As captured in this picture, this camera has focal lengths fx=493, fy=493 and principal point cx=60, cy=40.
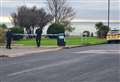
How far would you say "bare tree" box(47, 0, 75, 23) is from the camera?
297 feet

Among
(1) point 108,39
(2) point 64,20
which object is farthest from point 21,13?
(1) point 108,39

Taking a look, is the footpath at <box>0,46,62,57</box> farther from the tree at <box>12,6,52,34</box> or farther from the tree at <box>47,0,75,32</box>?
the tree at <box>47,0,75,32</box>

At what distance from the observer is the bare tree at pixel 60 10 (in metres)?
90.6

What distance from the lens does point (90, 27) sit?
278 feet

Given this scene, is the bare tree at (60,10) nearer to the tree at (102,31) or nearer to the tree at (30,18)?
the tree at (30,18)

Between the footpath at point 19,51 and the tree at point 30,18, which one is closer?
the footpath at point 19,51

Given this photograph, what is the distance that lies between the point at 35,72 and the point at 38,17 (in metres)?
64.0

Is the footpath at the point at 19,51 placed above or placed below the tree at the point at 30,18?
below

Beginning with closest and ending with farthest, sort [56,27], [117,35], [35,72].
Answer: [35,72], [117,35], [56,27]

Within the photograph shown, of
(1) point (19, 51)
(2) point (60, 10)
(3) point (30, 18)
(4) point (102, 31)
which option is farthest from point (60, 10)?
(1) point (19, 51)

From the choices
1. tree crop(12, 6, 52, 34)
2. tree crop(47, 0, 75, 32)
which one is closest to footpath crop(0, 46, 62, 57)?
tree crop(12, 6, 52, 34)

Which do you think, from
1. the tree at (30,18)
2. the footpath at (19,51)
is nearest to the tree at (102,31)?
the tree at (30,18)

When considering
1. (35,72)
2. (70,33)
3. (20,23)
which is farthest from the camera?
(70,33)

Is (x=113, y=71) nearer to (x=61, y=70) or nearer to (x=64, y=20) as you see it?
(x=61, y=70)
